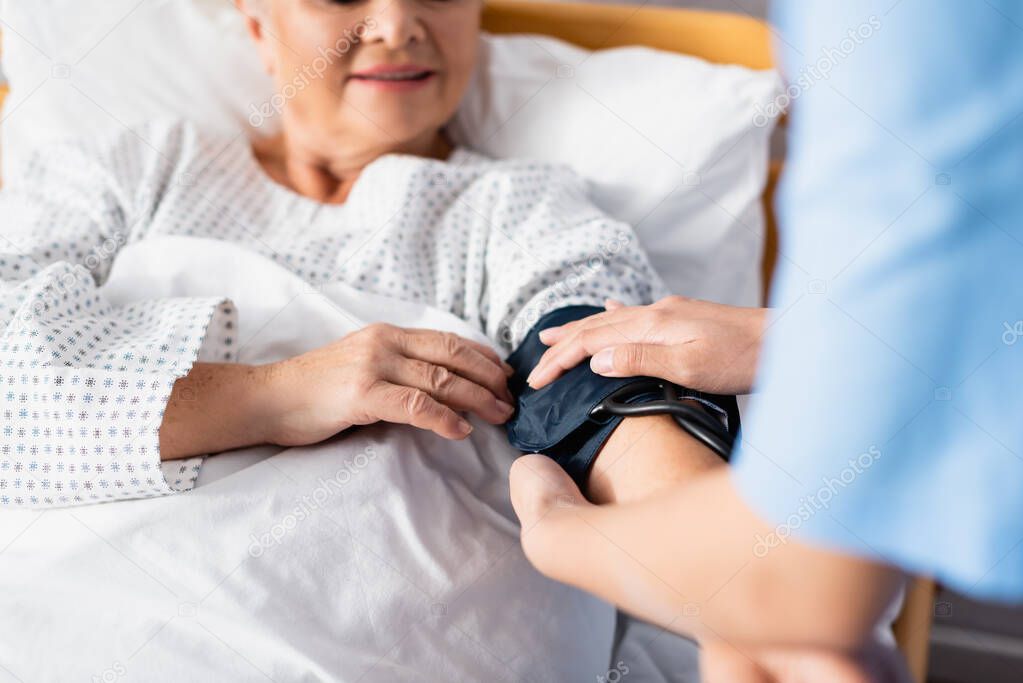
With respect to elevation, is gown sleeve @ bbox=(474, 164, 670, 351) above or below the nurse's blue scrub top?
below

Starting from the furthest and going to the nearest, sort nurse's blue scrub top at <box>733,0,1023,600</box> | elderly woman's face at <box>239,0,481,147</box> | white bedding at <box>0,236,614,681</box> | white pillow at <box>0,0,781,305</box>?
white pillow at <box>0,0,781,305</box> < elderly woman's face at <box>239,0,481,147</box> < white bedding at <box>0,236,614,681</box> < nurse's blue scrub top at <box>733,0,1023,600</box>

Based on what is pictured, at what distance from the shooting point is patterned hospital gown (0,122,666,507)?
0.88 metres

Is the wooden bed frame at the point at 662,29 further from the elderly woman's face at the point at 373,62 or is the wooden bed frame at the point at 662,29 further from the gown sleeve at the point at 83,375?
the gown sleeve at the point at 83,375

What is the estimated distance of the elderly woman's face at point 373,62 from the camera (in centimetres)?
121

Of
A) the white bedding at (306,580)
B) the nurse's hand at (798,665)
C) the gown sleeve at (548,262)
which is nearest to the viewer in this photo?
the nurse's hand at (798,665)

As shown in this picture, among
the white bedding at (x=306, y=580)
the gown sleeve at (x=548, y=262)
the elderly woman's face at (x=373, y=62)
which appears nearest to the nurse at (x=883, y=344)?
the white bedding at (x=306, y=580)

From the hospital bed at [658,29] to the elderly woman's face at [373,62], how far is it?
11.4 inches

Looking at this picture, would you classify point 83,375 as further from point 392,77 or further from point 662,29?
point 662,29

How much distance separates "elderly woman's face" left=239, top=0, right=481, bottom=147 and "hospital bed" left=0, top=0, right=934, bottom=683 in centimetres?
29

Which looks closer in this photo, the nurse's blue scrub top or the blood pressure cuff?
the nurse's blue scrub top

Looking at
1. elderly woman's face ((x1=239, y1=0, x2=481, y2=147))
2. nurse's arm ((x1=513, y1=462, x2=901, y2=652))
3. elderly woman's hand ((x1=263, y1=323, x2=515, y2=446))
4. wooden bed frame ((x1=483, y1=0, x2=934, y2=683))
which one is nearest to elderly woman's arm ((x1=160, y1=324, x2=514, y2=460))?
elderly woman's hand ((x1=263, y1=323, x2=515, y2=446))

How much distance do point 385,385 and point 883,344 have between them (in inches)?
21.5

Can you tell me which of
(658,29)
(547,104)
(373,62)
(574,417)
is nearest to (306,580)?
(574,417)

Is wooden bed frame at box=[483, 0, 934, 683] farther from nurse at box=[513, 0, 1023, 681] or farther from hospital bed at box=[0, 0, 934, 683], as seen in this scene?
nurse at box=[513, 0, 1023, 681]
